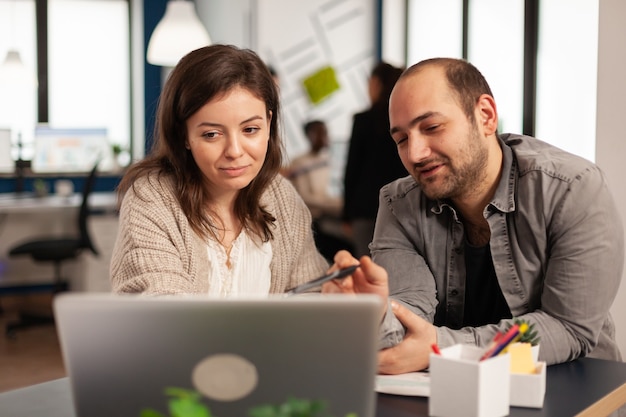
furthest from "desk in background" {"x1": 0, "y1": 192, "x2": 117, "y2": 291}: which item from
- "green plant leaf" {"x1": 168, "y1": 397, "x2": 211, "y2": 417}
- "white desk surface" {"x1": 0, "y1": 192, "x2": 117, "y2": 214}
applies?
"green plant leaf" {"x1": 168, "y1": 397, "x2": 211, "y2": 417}

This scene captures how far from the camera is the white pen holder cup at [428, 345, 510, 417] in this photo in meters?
1.10

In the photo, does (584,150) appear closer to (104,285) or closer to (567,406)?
(104,285)

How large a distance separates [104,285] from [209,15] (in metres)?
2.67

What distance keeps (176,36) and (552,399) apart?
3888 millimetres

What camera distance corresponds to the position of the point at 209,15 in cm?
700

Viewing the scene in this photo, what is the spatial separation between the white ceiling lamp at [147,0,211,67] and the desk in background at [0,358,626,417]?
140 inches

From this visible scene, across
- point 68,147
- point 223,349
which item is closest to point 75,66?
point 68,147

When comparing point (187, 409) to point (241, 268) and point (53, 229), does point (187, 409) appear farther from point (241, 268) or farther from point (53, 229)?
point (53, 229)

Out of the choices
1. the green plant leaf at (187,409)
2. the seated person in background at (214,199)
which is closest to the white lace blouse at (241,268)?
the seated person in background at (214,199)

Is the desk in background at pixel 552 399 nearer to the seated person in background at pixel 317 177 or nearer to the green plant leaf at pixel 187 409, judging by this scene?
the green plant leaf at pixel 187 409

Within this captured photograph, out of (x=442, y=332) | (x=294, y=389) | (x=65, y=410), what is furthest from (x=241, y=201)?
(x=294, y=389)

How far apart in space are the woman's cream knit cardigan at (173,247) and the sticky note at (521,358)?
25.7 inches

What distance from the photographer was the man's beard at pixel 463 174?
161 centimetres

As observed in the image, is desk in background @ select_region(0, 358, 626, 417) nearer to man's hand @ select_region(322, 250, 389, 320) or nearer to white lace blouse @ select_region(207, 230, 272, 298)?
man's hand @ select_region(322, 250, 389, 320)
